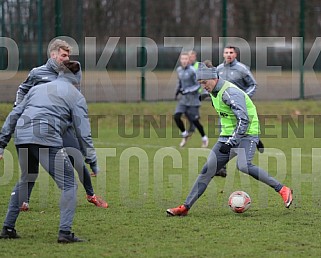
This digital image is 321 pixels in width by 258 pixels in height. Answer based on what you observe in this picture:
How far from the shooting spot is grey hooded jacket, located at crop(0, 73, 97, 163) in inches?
292

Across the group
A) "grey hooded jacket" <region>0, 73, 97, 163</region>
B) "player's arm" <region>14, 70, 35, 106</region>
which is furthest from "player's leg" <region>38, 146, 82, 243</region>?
"player's arm" <region>14, 70, 35, 106</region>

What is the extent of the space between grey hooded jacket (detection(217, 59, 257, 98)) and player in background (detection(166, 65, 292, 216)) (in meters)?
3.51

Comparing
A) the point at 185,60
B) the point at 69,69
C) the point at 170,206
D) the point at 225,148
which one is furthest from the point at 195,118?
the point at 69,69

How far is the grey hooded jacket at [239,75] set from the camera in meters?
12.9

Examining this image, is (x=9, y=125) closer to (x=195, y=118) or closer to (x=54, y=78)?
(x=54, y=78)

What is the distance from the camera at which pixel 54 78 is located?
9000mm

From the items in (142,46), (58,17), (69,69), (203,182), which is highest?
(58,17)

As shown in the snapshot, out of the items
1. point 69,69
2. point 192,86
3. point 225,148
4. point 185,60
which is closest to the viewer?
point 69,69

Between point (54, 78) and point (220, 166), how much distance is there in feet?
7.48

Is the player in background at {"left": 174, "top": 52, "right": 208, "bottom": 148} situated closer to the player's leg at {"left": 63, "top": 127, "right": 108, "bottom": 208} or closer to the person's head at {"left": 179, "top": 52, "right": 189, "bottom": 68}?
the person's head at {"left": 179, "top": 52, "right": 189, "bottom": 68}

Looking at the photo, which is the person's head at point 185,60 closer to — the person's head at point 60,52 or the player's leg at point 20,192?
the person's head at point 60,52

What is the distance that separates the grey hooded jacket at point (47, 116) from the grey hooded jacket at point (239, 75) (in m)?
5.72

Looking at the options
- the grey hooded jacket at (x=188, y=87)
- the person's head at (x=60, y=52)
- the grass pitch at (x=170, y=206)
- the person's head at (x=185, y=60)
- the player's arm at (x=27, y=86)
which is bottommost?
the grass pitch at (x=170, y=206)

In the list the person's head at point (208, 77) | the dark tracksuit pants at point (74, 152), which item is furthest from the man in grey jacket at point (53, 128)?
the person's head at point (208, 77)
